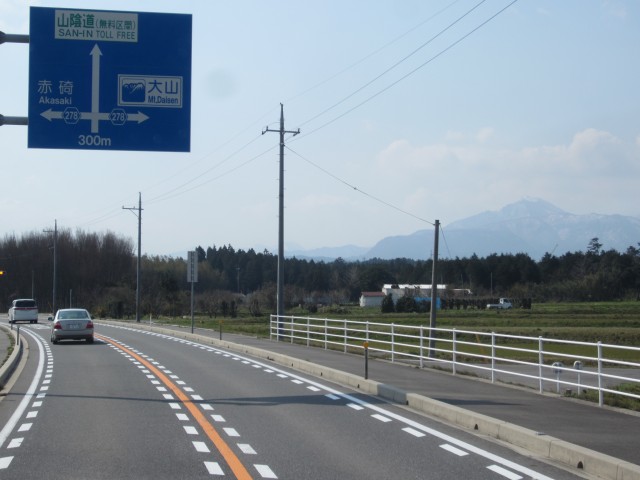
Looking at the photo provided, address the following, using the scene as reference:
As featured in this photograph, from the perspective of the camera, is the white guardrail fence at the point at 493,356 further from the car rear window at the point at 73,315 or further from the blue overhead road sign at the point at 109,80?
the car rear window at the point at 73,315

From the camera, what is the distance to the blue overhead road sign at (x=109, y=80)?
16.7 metres

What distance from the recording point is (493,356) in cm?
1812

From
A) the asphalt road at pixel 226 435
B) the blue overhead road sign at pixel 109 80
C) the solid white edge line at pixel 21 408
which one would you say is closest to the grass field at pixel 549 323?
the solid white edge line at pixel 21 408

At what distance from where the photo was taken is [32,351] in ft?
104

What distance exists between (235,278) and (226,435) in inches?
6965

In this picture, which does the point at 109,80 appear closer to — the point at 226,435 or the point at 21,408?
the point at 21,408

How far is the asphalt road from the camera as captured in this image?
9.13 m

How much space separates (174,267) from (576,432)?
14135 centimetres

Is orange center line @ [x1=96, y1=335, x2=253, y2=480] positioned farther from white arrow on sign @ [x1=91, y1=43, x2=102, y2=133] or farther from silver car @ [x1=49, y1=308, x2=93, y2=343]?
silver car @ [x1=49, y1=308, x2=93, y2=343]

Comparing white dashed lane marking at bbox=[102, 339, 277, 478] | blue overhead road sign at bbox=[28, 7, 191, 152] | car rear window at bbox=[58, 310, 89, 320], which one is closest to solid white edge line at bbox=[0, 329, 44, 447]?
white dashed lane marking at bbox=[102, 339, 277, 478]

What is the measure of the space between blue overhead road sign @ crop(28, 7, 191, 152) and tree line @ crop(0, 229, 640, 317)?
73.9 m

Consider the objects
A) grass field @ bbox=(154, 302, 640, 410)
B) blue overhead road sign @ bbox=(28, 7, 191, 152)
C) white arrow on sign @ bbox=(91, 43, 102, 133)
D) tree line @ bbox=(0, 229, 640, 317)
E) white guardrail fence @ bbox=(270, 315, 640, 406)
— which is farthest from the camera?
tree line @ bbox=(0, 229, 640, 317)

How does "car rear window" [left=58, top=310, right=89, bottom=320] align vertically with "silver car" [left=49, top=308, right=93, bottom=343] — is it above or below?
above

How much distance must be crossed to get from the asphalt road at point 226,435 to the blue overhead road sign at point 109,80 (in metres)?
5.38
